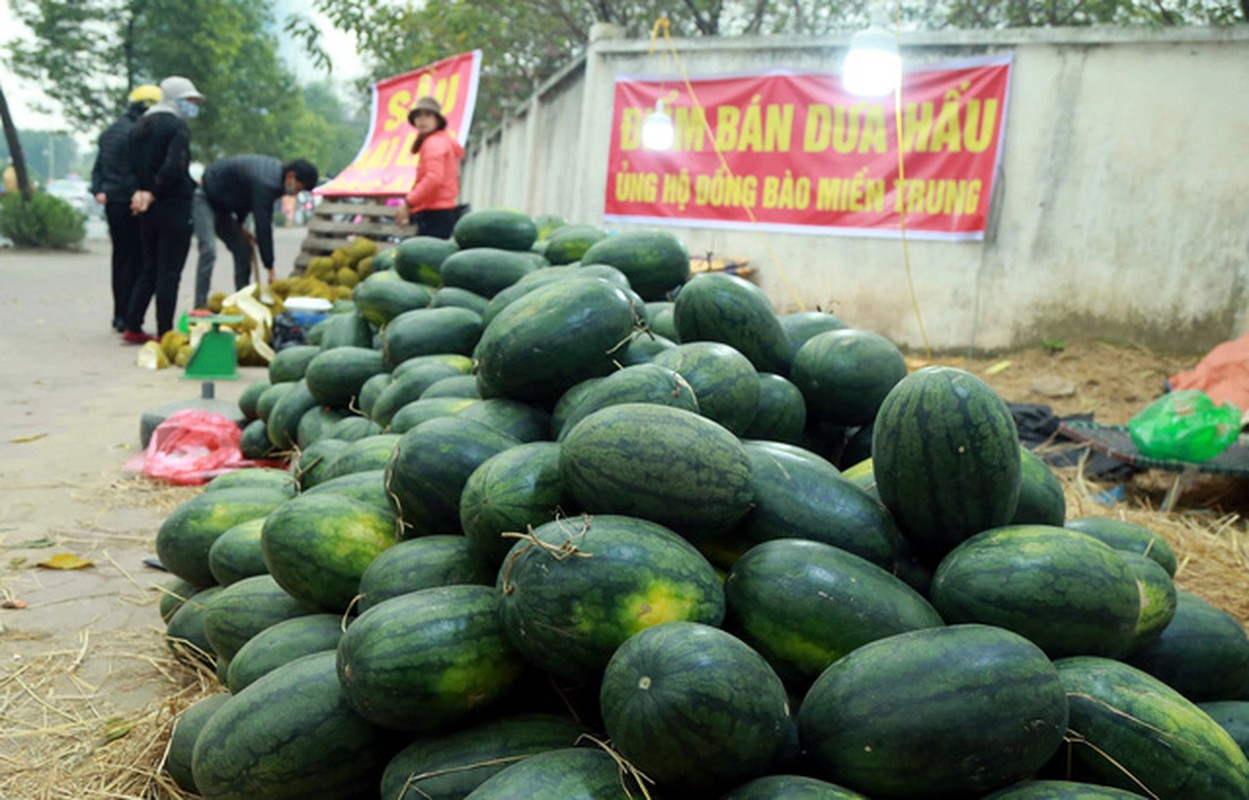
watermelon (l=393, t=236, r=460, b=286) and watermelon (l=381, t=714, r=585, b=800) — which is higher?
watermelon (l=393, t=236, r=460, b=286)

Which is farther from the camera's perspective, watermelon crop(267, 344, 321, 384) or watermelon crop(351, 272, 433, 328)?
watermelon crop(267, 344, 321, 384)

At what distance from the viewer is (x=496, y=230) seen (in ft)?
13.8

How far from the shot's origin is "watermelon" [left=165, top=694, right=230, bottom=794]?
2.08m

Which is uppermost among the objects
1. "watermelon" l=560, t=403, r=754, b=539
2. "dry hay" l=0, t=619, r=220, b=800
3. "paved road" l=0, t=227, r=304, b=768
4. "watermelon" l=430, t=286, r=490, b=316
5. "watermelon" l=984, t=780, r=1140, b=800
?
"watermelon" l=430, t=286, r=490, b=316

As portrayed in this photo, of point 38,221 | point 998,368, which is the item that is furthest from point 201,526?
point 38,221

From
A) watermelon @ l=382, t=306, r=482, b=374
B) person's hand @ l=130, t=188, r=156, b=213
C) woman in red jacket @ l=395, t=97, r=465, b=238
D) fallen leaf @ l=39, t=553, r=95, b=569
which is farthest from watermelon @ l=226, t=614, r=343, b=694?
person's hand @ l=130, t=188, r=156, b=213

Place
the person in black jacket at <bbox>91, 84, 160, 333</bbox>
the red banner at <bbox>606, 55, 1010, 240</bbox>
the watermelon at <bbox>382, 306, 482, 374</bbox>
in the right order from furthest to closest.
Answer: the person in black jacket at <bbox>91, 84, 160, 333</bbox> → the red banner at <bbox>606, 55, 1010, 240</bbox> → the watermelon at <bbox>382, 306, 482, 374</bbox>

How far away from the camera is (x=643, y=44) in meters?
10.6

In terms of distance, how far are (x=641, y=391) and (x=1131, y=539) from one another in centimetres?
119

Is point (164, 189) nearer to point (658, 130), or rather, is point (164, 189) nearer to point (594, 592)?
point (658, 130)

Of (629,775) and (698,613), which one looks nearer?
(629,775)

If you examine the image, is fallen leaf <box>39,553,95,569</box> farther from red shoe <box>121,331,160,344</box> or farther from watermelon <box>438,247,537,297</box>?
red shoe <box>121,331,160,344</box>

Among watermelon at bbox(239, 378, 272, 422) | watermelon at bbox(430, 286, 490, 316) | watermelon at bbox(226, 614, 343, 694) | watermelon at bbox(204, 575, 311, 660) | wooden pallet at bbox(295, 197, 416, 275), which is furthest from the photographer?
wooden pallet at bbox(295, 197, 416, 275)

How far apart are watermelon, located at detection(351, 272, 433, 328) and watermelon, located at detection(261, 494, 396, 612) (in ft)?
6.39
